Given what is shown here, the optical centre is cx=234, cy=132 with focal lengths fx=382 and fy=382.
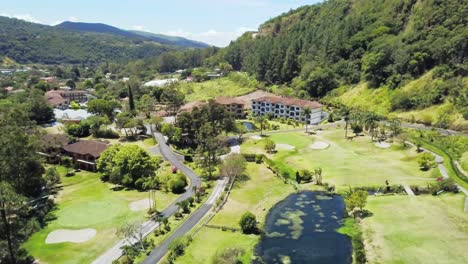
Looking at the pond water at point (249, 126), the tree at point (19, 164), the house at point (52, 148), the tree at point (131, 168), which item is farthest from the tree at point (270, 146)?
the tree at point (19, 164)

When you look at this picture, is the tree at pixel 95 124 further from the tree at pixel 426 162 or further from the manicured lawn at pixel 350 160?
the tree at pixel 426 162

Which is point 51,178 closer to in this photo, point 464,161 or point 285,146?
point 285,146

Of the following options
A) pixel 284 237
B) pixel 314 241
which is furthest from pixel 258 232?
pixel 314 241

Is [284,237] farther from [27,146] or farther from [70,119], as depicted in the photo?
[70,119]

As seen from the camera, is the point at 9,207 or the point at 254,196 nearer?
the point at 9,207

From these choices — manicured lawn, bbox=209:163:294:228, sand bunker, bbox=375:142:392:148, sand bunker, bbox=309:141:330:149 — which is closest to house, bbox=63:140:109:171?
manicured lawn, bbox=209:163:294:228

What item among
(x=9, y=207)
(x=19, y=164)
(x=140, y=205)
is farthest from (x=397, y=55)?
(x=9, y=207)
